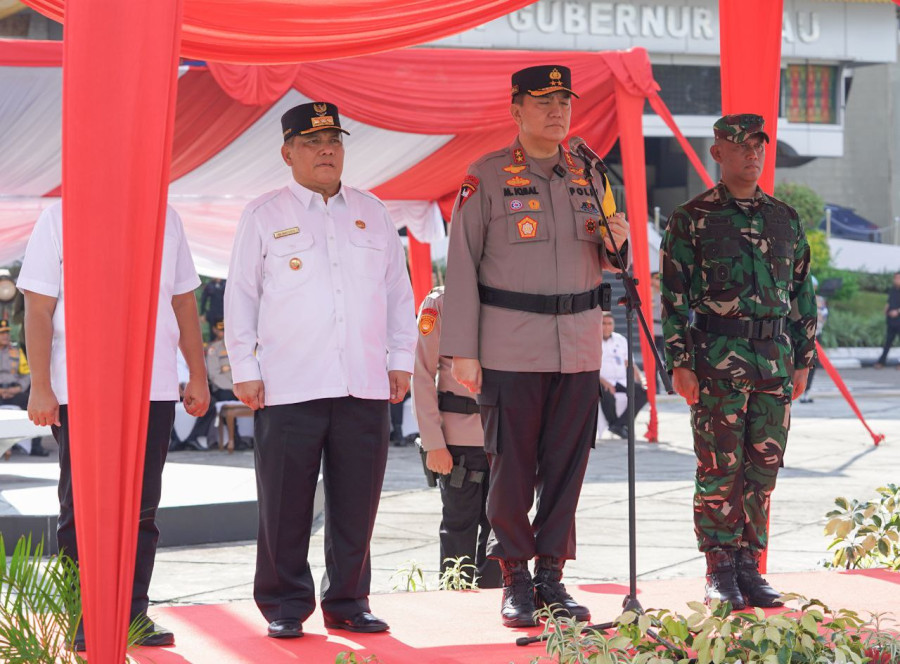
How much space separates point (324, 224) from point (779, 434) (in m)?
1.76

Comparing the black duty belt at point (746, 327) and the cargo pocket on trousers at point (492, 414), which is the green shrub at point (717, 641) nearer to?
the cargo pocket on trousers at point (492, 414)

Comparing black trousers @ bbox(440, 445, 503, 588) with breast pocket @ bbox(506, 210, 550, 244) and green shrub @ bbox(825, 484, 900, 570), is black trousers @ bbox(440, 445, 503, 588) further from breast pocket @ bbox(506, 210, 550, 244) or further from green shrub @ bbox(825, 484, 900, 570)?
green shrub @ bbox(825, 484, 900, 570)

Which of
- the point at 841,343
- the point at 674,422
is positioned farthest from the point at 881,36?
the point at 674,422

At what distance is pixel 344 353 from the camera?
402cm

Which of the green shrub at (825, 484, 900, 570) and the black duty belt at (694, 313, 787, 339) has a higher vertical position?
the black duty belt at (694, 313, 787, 339)

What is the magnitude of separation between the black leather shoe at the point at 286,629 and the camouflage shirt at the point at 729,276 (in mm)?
1580

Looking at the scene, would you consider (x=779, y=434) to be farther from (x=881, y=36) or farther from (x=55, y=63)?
(x=881, y=36)

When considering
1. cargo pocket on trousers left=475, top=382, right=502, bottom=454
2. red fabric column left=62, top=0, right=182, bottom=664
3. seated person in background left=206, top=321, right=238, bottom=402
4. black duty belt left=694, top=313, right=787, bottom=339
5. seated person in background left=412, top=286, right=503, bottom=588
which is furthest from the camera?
seated person in background left=206, top=321, right=238, bottom=402

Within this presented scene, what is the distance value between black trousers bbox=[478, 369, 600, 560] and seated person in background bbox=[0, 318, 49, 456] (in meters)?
9.28

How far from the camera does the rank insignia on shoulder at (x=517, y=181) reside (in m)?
4.11

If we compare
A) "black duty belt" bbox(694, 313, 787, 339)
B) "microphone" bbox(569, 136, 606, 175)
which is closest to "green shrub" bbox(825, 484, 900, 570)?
"black duty belt" bbox(694, 313, 787, 339)

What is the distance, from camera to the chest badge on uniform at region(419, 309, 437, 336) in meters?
5.09

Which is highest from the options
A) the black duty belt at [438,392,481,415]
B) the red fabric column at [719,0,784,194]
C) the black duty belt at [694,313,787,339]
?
the red fabric column at [719,0,784,194]

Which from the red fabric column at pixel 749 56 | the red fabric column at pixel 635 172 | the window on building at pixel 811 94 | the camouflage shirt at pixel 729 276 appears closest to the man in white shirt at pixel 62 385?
the camouflage shirt at pixel 729 276
